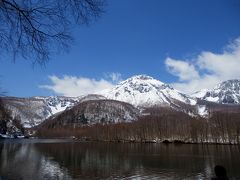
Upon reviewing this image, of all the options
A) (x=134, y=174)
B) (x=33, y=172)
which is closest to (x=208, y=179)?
(x=134, y=174)

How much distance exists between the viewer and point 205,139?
585ft

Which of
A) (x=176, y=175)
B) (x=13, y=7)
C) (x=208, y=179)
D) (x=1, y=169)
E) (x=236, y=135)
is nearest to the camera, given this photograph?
(x=13, y=7)

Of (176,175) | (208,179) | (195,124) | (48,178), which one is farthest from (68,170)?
(195,124)

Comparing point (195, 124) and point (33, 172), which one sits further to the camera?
point (195, 124)

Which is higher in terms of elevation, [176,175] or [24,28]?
[24,28]

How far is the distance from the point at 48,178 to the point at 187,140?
5961 inches

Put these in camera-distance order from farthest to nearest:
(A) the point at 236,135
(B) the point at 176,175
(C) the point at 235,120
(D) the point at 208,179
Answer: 1. (C) the point at 235,120
2. (A) the point at 236,135
3. (B) the point at 176,175
4. (D) the point at 208,179

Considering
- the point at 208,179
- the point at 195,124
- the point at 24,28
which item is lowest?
the point at 208,179

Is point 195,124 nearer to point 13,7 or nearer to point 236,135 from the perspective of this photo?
point 236,135

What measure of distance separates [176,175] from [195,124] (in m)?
148

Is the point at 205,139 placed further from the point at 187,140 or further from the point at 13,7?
the point at 13,7

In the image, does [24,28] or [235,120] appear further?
[235,120]

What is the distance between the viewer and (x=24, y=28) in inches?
392

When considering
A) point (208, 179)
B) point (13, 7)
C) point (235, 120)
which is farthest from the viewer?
point (235, 120)
